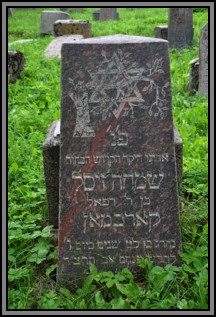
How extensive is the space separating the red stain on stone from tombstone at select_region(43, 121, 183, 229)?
47cm

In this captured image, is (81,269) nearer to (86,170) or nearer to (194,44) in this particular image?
(86,170)

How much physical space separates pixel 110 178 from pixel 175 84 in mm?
4531

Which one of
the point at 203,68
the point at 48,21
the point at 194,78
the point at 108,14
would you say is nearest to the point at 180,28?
the point at 194,78

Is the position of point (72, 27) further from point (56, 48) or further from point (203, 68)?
point (203, 68)

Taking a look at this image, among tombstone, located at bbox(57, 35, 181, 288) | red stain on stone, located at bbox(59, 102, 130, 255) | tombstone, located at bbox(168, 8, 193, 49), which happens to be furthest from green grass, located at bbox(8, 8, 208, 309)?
tombstone, located at bbox(168, 8, 193, 49)

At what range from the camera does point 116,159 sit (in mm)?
3037

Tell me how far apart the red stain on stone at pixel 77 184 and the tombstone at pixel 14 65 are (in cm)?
521

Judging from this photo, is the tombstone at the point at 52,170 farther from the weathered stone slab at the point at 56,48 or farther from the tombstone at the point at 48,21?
the tombstone at the point at 48,21

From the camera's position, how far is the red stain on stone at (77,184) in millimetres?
2984

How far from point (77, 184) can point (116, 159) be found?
10.8 inches

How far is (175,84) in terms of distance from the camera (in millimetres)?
7332

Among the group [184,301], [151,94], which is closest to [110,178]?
[151,94]

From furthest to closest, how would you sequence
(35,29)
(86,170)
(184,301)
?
1. (35,29)
2. (86,170)
3. (184,301)

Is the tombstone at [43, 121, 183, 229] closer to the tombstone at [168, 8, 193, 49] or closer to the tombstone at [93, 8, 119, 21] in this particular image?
the tombstone at [168, 8, 193, 49]
